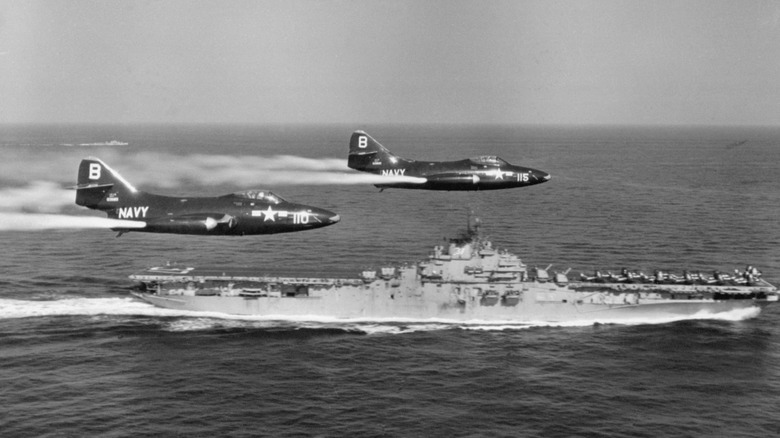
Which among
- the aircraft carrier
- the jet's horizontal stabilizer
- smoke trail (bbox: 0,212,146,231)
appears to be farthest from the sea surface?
the jet's horizontal stabilizer

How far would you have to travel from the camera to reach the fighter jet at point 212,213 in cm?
4572

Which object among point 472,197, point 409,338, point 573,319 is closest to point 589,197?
point 472,197

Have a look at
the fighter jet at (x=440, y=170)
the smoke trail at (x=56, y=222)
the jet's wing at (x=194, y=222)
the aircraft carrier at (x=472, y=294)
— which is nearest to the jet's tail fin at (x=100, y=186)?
the smoke trail at (x=56, y=222)

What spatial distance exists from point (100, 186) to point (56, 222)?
17.8 ft

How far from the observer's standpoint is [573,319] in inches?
2343

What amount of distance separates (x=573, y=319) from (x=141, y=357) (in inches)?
1284

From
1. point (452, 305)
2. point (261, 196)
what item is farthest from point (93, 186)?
point (452, 305)

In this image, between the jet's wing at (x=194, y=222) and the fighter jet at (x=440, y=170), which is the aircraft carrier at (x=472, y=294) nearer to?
the fighter jet at (x=440, y=170)

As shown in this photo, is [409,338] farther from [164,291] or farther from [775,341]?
[775,341]

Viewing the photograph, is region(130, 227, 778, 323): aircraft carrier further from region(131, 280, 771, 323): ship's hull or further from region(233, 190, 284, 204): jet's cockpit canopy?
region(233, 190, 284, 204): jet's cockpit canopy

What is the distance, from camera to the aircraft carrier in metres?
59.1

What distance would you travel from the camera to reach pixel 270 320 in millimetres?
59781

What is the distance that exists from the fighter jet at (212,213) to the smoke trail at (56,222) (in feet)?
1.15

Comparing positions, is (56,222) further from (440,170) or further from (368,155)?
(440,170)
